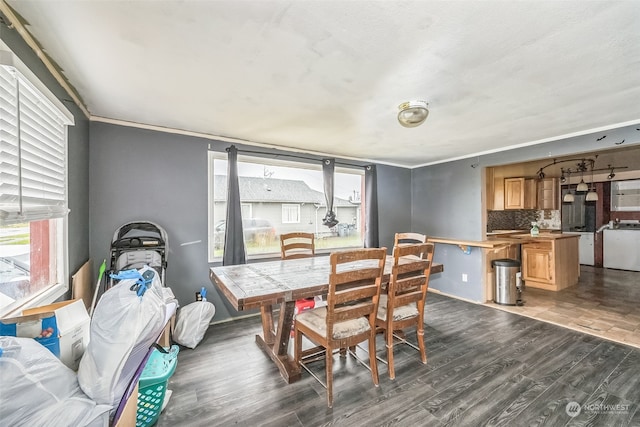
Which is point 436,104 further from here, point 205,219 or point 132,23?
point 205,219

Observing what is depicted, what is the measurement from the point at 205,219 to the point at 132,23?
2.21 metres

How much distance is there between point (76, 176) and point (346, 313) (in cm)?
252

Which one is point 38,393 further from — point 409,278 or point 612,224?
point 612,224

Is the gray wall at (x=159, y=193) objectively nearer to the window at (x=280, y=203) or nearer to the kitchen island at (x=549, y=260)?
the window at (x=280, y=203)

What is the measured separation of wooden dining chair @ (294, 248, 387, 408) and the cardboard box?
1.39 meters

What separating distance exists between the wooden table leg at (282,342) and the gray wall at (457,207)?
10.5ft

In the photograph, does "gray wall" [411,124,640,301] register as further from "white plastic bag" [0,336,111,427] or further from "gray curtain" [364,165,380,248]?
"white plastic bag" [0,336,111,427]

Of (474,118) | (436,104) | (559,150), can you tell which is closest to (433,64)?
(436,104)

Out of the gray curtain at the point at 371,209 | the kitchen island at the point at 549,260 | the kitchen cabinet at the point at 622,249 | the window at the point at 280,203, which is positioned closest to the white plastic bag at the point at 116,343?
the window at the point at 280,203

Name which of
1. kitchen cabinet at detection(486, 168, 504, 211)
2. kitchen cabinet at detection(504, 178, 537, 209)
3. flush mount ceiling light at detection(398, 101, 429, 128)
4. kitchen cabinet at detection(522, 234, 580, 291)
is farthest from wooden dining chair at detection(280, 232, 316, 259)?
kitchen cabinet at detection(504, 178, 537, 209)

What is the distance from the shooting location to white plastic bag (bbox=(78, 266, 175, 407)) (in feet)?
3.70

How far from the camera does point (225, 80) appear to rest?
192 centimetres

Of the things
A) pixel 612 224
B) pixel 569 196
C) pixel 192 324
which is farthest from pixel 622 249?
pixel 192 324

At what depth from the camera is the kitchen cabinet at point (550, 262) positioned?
4.55 m
